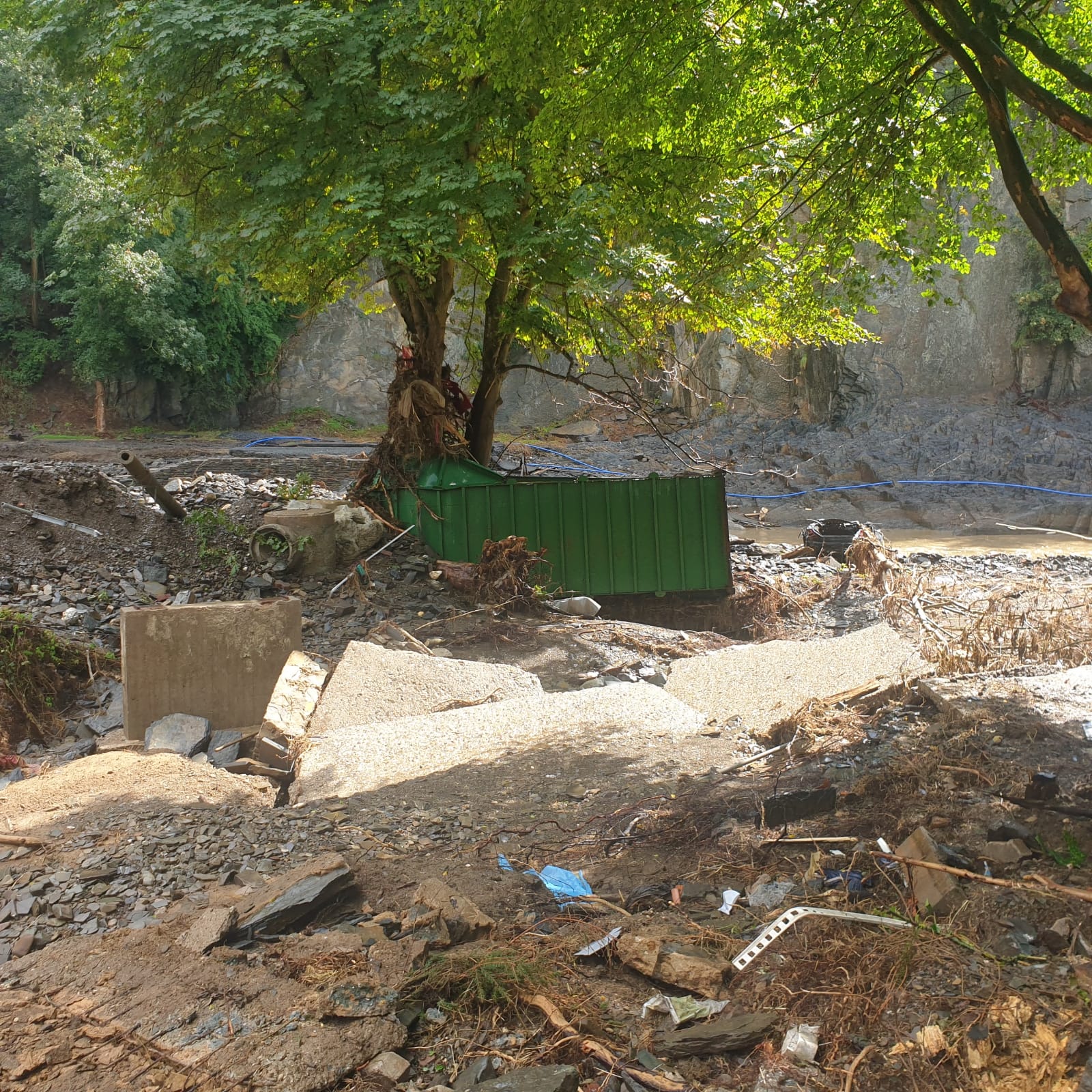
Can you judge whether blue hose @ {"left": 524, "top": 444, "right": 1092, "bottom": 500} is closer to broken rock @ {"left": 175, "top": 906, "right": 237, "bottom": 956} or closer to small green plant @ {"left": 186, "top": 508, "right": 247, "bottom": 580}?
small green plant @ {"left": 186, "top": 508, "right": 247, "bottom": 580}

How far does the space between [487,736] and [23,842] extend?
3.02 meters

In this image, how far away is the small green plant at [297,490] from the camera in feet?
44.6

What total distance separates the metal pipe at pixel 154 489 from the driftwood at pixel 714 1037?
32.1 ft

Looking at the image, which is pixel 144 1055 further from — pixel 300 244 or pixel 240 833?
pixel 300 244

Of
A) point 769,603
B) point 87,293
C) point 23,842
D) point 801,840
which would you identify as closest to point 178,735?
point 23,842

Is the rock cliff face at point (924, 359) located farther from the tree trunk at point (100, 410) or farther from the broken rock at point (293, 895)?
the broken rock at point (293, 895)

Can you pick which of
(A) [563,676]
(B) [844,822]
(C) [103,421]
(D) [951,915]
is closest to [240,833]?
(B) [844,822]

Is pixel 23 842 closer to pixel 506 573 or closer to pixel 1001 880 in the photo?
pixel 1001 880

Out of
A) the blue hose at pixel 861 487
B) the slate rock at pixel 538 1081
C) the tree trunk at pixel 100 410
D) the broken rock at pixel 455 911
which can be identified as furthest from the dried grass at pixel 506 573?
the tree trunk at pixel 100 410

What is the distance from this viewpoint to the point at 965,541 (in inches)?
845

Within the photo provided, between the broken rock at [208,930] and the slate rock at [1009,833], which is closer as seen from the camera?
the broken rock at [208,930]

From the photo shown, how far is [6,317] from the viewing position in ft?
94.0

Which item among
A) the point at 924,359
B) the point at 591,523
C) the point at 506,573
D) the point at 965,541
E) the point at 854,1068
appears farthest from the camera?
the point at 924,359

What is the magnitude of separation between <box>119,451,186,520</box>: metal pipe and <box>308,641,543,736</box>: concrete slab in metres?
4.48
